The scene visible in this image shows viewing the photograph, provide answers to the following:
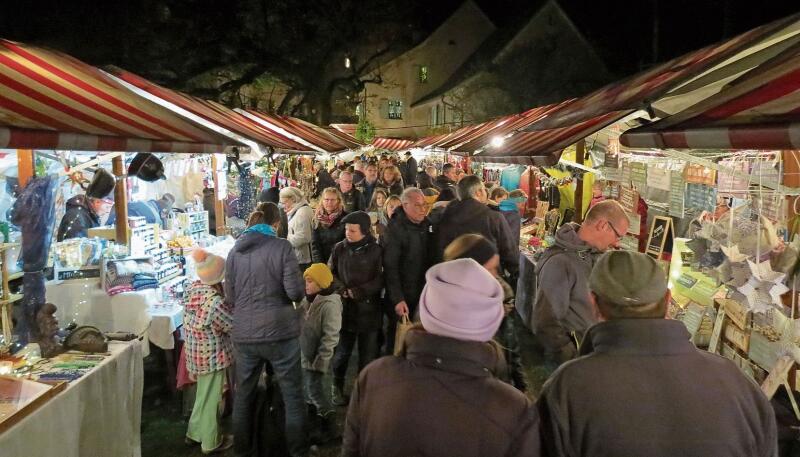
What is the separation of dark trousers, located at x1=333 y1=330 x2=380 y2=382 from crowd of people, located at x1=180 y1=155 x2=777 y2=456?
Result: 0.01m

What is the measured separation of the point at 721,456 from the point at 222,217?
293 inches

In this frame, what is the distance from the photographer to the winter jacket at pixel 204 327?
3830 millimetres

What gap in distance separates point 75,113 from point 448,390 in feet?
7.70

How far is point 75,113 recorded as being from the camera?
2682 millimetres

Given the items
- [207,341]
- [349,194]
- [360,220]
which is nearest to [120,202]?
[207,341]

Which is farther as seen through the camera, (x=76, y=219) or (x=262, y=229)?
(x=76, y=219)

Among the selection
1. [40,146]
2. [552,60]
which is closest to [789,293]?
[40,146]

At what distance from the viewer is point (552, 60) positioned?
27.1 metres

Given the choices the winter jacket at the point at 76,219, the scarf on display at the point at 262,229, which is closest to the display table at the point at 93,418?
the scarf on display at the point at 262,229

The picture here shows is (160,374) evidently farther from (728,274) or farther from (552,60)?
(552,60)

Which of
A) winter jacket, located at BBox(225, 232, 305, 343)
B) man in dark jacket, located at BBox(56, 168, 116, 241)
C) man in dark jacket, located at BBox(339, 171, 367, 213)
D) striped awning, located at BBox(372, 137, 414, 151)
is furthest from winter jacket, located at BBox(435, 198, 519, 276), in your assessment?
striped awning, located at BBox(372, 137, 414, 151)

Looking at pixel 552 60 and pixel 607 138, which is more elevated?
pixel 552 60

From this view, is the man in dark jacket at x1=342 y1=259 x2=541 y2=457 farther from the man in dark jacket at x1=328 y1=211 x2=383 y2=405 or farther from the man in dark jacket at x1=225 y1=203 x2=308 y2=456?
the man in dark jacket at x1=328 y1=211 x2=383 y2=405

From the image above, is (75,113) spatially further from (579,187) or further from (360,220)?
(579,187)
